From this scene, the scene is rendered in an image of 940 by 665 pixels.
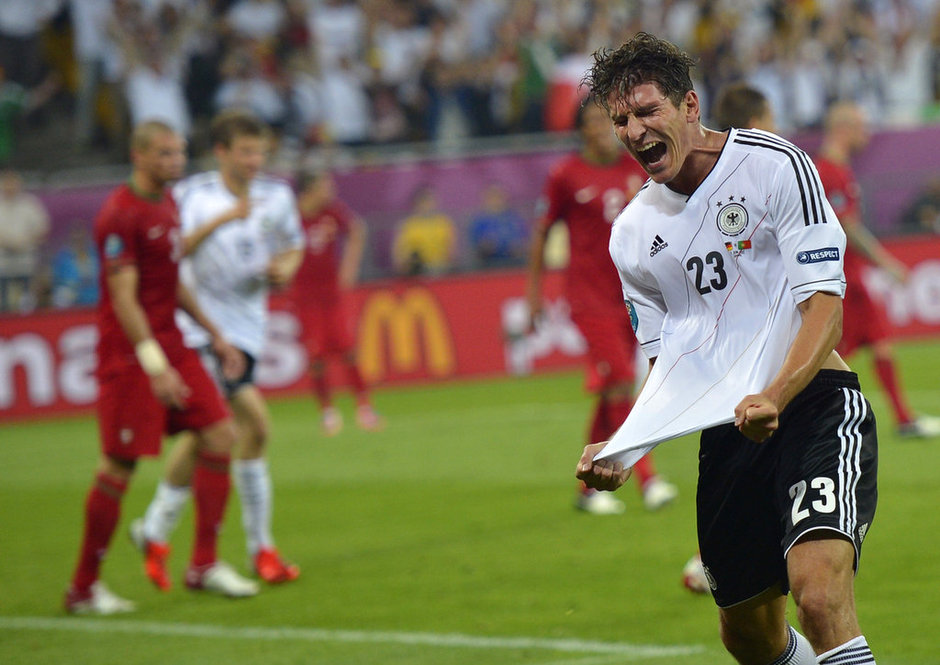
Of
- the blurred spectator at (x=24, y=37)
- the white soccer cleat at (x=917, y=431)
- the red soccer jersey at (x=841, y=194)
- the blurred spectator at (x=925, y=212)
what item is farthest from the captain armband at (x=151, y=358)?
the blurred spectator at (x=24, y=37)

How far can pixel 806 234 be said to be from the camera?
13.5 ft

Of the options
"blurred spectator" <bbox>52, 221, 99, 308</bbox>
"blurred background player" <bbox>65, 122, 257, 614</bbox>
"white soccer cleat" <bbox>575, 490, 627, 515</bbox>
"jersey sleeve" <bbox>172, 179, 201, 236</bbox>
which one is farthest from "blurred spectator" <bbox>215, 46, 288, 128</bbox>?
"blurred background player" <bbox>65, 122, 257, 614</bbox>

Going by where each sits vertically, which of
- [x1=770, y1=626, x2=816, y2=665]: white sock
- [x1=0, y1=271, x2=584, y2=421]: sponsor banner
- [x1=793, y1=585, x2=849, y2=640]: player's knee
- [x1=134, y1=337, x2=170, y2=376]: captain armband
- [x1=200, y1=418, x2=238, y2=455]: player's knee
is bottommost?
[x1=0, y1=271, x2=584, y2=421]: sponsor banner

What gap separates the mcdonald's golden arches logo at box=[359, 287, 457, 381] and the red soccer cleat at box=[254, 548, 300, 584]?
973 cm

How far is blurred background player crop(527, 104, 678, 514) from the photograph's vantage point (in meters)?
9.38

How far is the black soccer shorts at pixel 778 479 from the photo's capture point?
4.13 metres

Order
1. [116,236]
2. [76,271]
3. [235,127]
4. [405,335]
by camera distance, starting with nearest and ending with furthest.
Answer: [116,236], [235,127], [76,271], [405,335]

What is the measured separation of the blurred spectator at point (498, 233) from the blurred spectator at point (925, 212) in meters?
5.17

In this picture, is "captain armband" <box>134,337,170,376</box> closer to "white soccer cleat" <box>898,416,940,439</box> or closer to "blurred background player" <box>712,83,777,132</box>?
"blurred background player" <box>712,83,777,132</box>

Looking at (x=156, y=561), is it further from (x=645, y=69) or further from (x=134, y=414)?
(x=645, y=69)

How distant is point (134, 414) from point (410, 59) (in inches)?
584

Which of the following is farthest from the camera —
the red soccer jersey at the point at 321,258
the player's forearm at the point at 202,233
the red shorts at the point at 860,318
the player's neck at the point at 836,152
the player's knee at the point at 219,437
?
the red soccer jersey at the point at 321,258

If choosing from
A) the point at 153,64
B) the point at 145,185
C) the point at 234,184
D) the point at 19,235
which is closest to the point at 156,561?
the point at 145,185

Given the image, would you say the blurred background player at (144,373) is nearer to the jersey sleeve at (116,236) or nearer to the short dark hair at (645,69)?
the jersey sleeve at (116,236)
